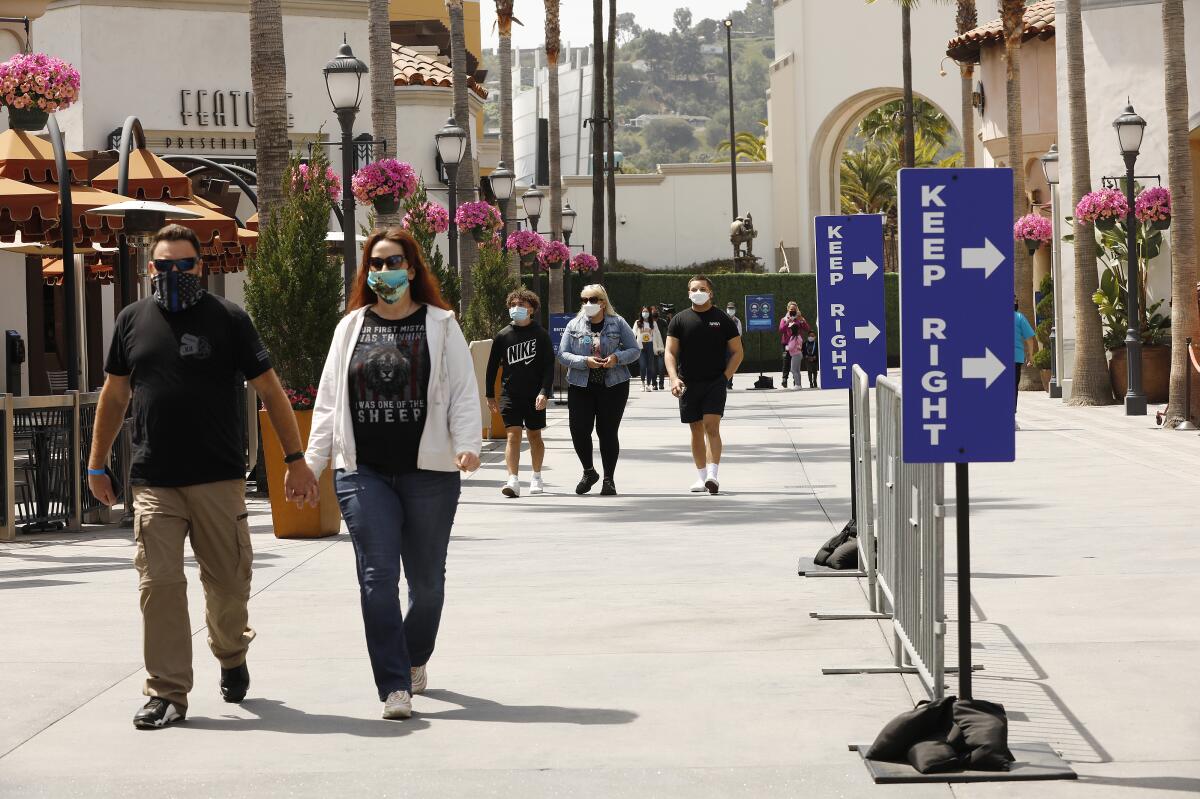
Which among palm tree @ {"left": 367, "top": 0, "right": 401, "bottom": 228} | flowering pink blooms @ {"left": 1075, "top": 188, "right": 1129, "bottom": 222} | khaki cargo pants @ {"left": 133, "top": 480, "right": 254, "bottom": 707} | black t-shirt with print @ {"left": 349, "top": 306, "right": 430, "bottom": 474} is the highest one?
palm tree @ {"left": 367, "top": 0, "right": 401, "bottom": 228}

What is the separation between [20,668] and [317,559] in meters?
4.11

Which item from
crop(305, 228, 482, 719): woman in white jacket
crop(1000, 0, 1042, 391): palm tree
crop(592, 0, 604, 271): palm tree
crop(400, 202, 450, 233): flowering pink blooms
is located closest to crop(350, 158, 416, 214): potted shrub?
crop(400, 202, 450, 233): flowering pink blooms

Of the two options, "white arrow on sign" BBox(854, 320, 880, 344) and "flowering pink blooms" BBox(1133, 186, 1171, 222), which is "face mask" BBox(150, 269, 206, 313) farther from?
"flowering pink blooms" BBox(1133, 186, 1171, 222)

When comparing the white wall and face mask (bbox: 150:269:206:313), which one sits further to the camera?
the white wall

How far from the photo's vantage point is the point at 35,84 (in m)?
16.2

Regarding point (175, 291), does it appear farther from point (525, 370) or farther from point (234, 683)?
point (525, 370)

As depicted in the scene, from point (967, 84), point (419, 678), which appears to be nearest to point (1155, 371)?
point (967, 84)

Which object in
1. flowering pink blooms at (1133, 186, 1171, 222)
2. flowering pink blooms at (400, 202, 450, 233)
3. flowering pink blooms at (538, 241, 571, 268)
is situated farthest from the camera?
flowering pink blooms at (538, 241, 571, 268)

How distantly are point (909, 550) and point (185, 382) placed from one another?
292 centimetres

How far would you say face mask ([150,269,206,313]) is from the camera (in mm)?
7141

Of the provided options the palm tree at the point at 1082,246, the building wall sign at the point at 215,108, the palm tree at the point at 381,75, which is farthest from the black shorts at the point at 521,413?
the building wall sign at the point at 215,108

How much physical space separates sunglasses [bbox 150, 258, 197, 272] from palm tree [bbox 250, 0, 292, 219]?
1032cm

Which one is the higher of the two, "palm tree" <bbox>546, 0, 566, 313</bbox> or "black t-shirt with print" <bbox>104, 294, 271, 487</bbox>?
"palm tree" <bbox>546, 0, 566, 313</bbox>

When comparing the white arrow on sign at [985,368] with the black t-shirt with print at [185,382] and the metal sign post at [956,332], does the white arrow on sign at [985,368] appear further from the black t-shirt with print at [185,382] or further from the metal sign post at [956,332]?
the black t-shirt with print at [185,382]
